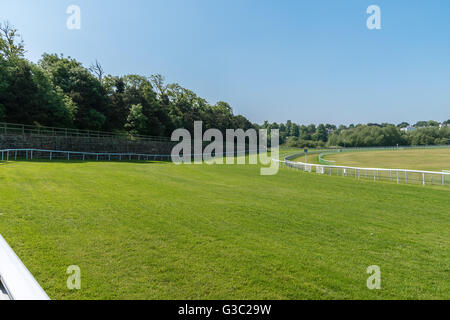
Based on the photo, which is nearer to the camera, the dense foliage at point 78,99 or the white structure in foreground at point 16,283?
the white structure in foreground at point 16,283

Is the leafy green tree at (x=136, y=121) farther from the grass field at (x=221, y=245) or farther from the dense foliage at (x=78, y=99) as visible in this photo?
the grass field at (x=221, y=245)

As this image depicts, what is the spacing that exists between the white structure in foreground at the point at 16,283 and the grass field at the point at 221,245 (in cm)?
63

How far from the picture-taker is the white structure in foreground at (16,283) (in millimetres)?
2541

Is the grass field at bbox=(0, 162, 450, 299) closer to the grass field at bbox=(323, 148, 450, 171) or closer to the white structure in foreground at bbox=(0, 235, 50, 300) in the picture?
the white structure in foreground at bbox=(0, 235, 50, 300)

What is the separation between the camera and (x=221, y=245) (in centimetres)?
518

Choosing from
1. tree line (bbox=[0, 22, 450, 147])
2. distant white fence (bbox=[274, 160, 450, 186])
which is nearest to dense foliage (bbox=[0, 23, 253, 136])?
tree line (bbox=[0, 22, 450, 147])

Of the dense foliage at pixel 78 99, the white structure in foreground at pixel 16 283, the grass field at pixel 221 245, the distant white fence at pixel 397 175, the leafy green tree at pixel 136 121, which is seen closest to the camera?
the white structure in foreground at pixel 16 283

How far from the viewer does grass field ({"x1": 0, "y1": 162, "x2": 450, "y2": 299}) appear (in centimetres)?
368

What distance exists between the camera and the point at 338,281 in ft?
12.8

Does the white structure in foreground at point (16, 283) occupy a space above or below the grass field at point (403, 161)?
above

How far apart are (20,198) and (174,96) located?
75.3m

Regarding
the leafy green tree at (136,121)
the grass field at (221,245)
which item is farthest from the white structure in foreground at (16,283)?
the leafy green tree at (136,121)

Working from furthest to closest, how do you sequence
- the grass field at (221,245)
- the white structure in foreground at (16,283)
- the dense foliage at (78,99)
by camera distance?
the dense foliage at (78,99) → the grass field at (221,245) → the white structure in foreground at (16,283)

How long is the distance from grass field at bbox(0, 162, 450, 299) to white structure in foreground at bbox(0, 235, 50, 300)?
63 cm
